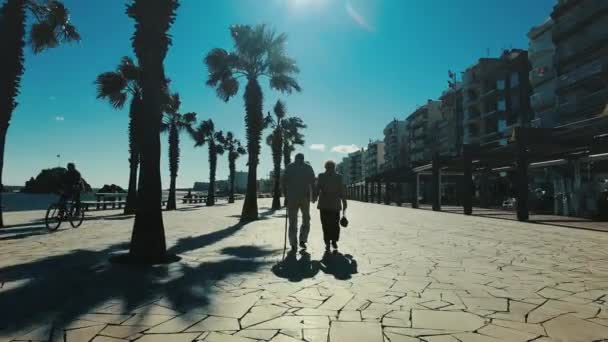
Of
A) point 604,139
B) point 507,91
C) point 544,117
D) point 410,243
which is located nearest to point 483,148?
point 604,139

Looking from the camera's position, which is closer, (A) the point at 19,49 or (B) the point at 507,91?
(A) the point at 19,49

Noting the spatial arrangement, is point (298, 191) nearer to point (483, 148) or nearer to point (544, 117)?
point (483, 148)

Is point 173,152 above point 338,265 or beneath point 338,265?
above

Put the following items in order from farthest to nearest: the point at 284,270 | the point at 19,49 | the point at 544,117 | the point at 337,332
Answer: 1. the point at 544,117
2. the point at 19,49
3. the point at 284,270
4. the point at 337,332

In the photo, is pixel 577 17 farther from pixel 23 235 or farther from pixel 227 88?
pixel 23 235

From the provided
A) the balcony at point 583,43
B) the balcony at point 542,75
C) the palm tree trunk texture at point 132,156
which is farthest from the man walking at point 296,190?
the balcony at point 542,75

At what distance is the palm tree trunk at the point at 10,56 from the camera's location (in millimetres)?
11438

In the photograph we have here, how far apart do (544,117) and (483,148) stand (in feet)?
85.4

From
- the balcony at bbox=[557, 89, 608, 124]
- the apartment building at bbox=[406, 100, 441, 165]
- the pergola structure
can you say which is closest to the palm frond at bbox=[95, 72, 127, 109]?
the pergola structure

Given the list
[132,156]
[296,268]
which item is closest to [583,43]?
[132,156]

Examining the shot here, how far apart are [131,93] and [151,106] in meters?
15.3

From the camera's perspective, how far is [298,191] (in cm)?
724

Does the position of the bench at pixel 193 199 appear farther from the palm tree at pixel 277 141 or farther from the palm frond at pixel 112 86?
the palm frond at pixel 112 86

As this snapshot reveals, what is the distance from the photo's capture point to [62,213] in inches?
438
